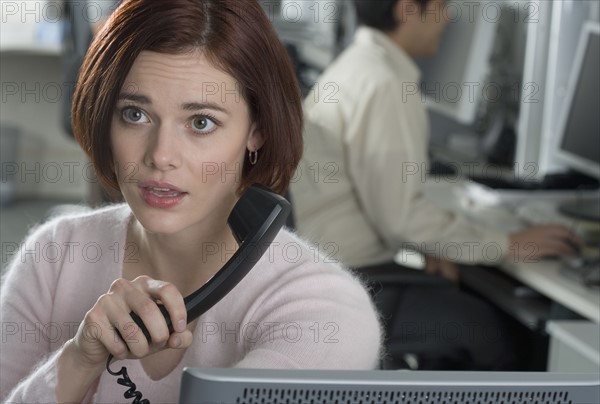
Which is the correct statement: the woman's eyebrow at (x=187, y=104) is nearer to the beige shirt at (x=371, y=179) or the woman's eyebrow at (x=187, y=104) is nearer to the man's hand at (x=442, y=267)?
the beige shirt at (x=371, y=179)

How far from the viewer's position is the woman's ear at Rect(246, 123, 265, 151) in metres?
1.29

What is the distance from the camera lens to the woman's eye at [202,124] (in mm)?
1191

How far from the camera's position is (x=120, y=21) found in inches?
48.6

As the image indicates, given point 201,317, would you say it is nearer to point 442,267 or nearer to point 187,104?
point 187,104

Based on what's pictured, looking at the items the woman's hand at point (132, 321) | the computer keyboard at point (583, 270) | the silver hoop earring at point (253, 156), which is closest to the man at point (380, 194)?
the computer keyboard at point (583, 270)

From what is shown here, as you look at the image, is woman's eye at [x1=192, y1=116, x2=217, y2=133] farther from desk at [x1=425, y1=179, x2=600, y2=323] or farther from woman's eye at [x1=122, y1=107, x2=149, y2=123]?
desk at [x1=425, y1=179, x2=600, y2=323]

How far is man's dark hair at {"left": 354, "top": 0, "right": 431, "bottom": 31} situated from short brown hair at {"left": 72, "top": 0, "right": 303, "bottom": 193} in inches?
56.3

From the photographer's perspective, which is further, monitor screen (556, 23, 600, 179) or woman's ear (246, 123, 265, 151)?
monitor screen (556, 23, 600, 179)

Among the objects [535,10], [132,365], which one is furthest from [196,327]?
[535,10]

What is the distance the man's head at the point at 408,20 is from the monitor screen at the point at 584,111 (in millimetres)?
408

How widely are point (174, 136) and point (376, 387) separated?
24.6 inches

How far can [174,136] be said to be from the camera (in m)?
1.18

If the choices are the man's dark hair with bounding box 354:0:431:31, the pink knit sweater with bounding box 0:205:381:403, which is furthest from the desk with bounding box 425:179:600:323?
the pink knit sweater with bounding box 0:205:381:403

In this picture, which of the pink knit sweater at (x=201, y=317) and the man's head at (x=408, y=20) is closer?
the pink knit sweater at (x=201, y=317)
